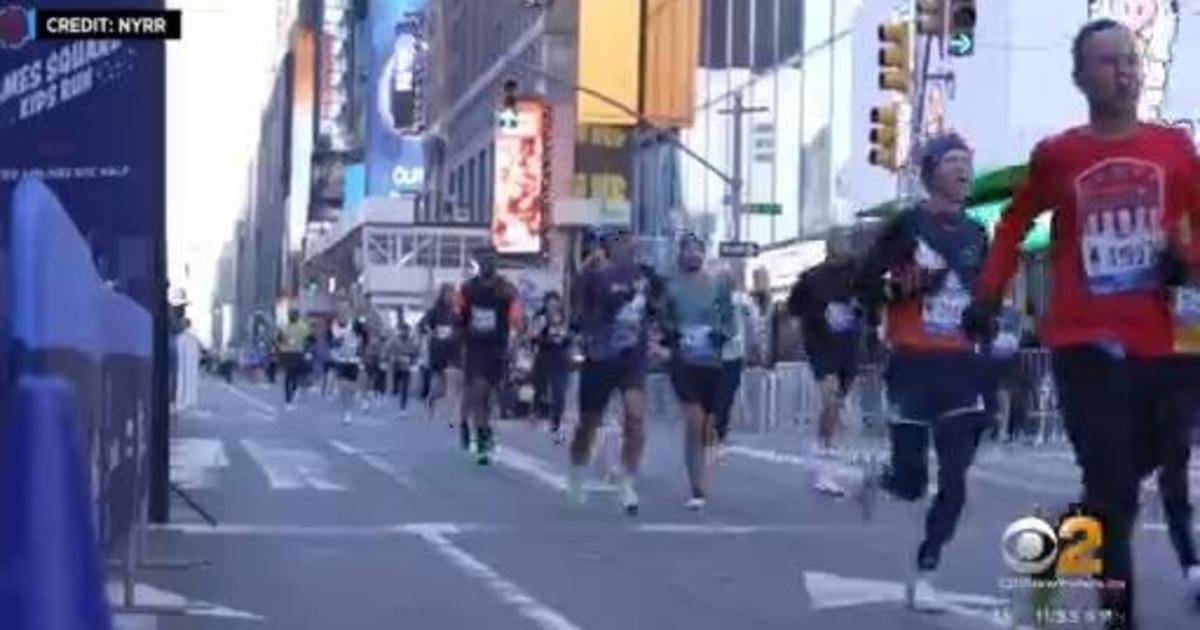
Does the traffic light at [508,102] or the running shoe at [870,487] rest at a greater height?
the traffic light at [508,102]

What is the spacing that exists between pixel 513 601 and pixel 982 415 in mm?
1987

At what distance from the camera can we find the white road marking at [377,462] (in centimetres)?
1900

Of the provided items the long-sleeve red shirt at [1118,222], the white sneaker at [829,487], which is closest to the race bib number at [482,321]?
the white sneaker at [829,487]

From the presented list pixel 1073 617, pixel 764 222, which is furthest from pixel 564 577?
pixel 764 222

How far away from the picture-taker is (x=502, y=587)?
11.1m

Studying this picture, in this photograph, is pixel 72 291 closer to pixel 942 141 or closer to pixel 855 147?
pixel 942 141

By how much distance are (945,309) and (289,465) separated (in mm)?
11933

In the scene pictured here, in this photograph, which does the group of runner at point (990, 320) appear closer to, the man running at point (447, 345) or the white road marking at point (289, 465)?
the white road marking at point (289, 465)

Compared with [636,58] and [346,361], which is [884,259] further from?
[636,58]

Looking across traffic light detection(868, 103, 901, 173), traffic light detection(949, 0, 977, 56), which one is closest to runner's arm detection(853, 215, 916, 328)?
traffic light detection(949, 0, 977, 56)

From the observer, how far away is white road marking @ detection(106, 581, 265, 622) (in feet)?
32.9

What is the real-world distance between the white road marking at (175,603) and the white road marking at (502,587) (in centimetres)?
102

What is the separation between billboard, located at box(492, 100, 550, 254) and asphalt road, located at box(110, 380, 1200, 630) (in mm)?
63549

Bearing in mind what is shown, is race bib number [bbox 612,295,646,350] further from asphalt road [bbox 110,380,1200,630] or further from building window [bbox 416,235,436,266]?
building window [bbox 416,235,436,266]
